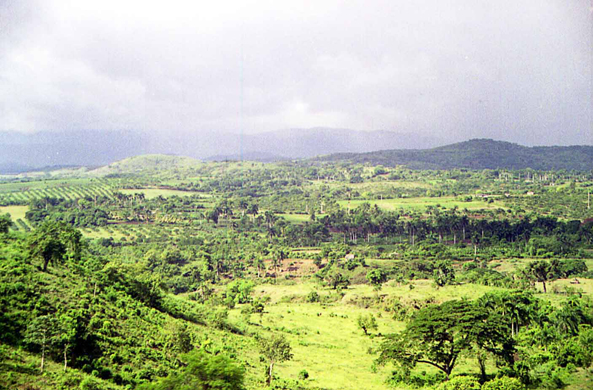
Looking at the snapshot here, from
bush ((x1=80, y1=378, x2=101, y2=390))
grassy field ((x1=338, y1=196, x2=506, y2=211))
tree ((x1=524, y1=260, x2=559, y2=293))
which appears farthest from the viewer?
grassy field ((x1=338, y1=196, x2=506, y2=211))

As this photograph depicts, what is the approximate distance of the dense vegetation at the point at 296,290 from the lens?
18172 millimetres

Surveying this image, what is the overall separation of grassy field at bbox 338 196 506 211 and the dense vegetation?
1.02 metres

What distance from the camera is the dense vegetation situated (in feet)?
59.6

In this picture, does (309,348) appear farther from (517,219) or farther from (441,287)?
(517,219)

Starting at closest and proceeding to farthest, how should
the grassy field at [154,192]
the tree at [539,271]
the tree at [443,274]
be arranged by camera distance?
the tree at [539,271]
the tree at [443,274]
the grassy field at [154,192]

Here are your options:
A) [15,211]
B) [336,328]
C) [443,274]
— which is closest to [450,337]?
Result: [336,328]

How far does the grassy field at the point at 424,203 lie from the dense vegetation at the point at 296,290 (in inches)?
40.1

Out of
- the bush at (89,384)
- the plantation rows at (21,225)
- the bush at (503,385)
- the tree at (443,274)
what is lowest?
the tree at (443,274)

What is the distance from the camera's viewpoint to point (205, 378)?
1325 cm

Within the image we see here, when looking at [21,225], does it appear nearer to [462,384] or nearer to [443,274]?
[443,274]

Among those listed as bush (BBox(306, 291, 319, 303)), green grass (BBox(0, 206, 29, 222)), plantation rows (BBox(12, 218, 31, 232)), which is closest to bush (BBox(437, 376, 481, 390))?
bush (BBox(306, 291, 319, 303))

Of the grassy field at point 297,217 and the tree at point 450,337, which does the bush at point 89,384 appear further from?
the grassy field at point 297,217

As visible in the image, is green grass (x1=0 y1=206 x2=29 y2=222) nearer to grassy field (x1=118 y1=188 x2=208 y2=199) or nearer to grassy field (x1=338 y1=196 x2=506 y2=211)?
grassy field (x1=118 y1=188 x2=208 y2=199)

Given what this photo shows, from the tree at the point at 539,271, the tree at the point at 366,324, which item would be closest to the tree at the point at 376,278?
the tree at the point at 366,324
